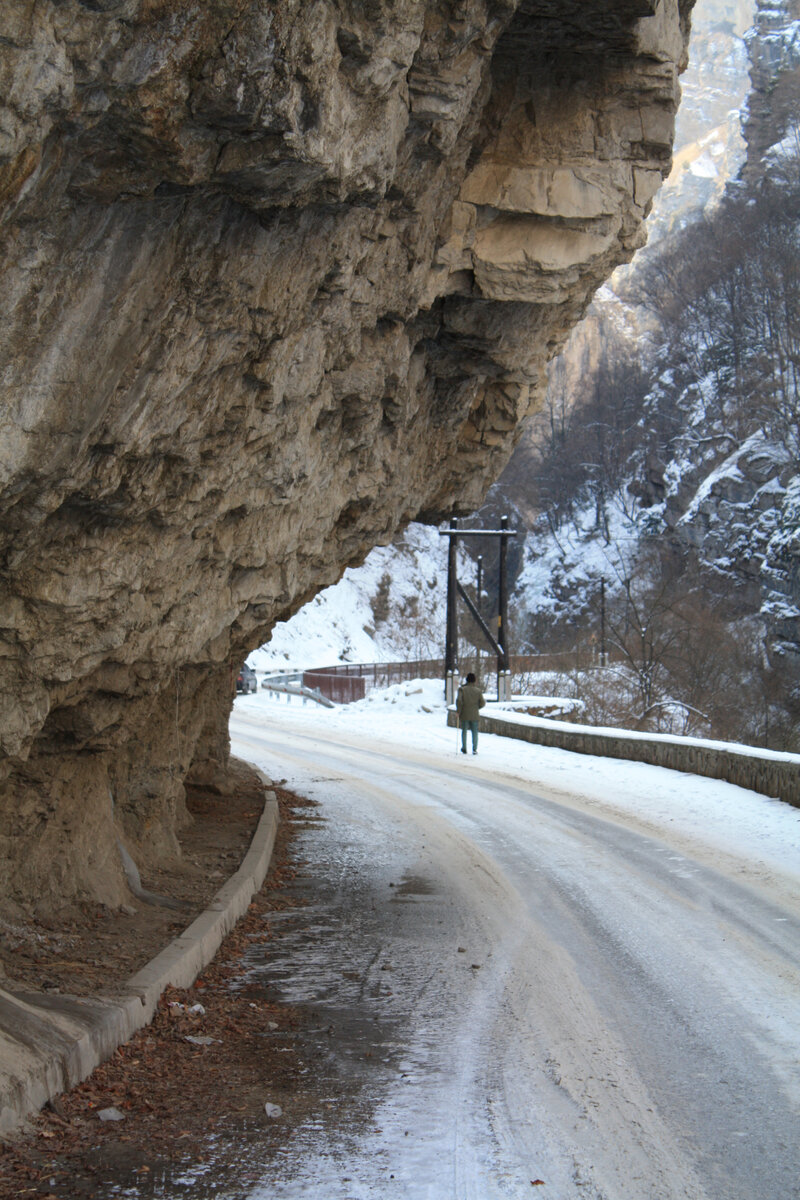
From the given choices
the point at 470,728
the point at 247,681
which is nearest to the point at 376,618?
the point at 247,681

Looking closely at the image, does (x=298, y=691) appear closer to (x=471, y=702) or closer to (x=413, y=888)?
(x=471, y=702)

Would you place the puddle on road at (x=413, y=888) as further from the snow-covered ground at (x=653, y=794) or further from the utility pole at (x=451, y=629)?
the utility pole at (x=451, y=629)

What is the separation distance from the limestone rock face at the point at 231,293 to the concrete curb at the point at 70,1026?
1167mm

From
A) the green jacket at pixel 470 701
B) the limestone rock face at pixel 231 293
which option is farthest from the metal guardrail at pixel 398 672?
the limestone rock face at pixel 231 293

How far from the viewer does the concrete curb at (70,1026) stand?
4375mm

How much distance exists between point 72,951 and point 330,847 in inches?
219

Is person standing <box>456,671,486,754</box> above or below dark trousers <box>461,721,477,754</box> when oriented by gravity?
above

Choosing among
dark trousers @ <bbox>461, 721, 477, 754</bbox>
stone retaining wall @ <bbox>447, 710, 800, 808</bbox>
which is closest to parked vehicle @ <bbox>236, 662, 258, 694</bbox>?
stone retaining wall @ <bbox>447, 710, 800, 808</bbox>

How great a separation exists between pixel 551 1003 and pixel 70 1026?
2.83 meters

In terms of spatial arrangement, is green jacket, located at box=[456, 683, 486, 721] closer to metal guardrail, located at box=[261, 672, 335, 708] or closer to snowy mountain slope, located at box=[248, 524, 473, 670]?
metal guardrail, located at box=[261, 672, 335, 708]

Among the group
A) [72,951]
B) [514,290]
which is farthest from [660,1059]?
[514,290]

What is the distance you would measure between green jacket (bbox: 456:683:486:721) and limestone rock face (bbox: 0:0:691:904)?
9.52 meters

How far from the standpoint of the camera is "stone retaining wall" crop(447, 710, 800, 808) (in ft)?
44.1

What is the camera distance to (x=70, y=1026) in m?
5.01
